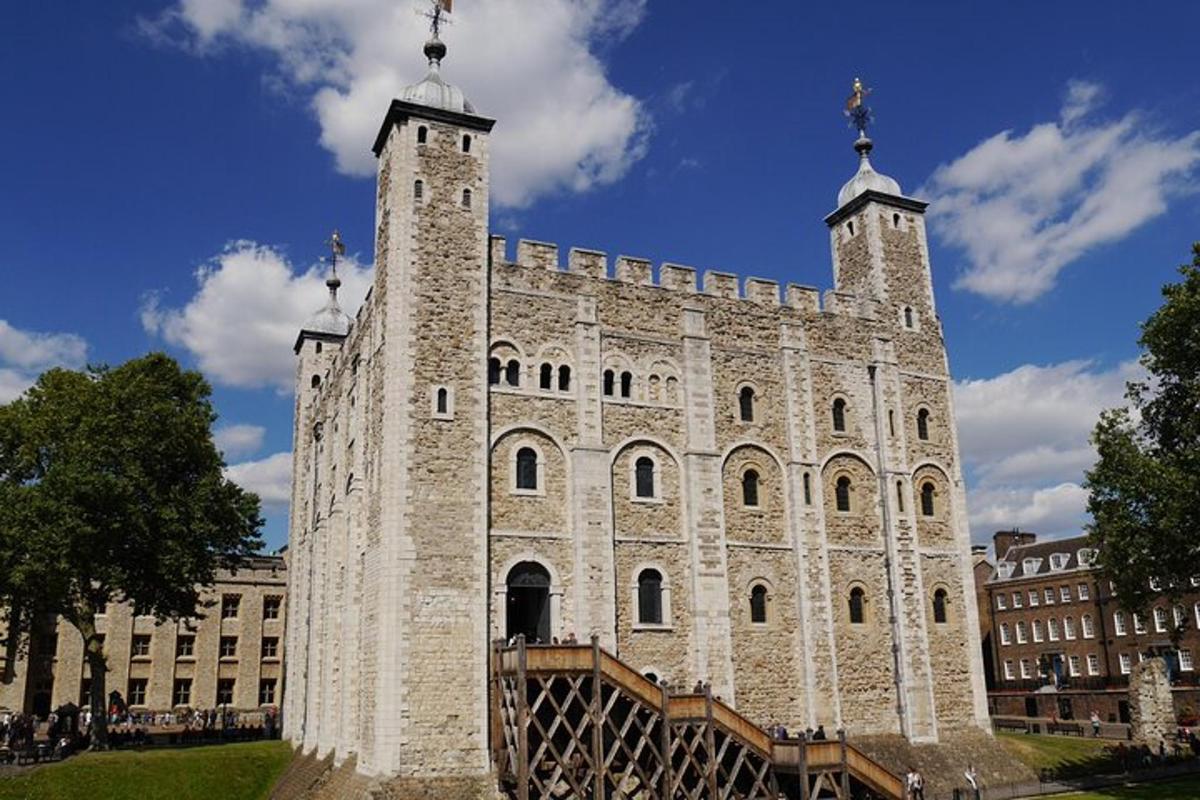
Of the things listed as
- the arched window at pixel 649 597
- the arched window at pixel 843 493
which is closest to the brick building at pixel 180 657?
the arched window at pixel 649 597

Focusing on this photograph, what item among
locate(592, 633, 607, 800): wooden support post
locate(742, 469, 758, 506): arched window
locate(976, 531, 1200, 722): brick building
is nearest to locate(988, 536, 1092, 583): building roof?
locate(976, 531, 1200, 722): brick building

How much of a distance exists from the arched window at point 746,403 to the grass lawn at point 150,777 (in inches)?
735

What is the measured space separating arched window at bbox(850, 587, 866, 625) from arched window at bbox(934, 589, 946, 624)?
2.86 m

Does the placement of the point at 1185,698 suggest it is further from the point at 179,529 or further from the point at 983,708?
the point at 179,529

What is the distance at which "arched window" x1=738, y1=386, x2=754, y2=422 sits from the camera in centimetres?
3153

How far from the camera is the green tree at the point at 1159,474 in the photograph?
25969mm

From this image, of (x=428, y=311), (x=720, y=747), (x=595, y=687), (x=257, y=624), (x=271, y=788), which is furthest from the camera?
(x=257, y=624)

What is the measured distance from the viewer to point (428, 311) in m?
27.2

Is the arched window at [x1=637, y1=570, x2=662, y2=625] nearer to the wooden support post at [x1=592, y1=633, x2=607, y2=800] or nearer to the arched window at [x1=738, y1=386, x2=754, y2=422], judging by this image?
the wooden support post at [x1=592, y1=633, x2=607, y2=800]

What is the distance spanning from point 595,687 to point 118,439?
65.7ft

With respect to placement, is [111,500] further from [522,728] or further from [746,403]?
[746,403]

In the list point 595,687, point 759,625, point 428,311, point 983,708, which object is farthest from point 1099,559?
point 428,311

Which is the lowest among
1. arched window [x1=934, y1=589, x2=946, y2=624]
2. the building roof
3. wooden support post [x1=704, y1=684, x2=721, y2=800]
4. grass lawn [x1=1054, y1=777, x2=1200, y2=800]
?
grass lawn [x1=1054, y1=777, x2=1200, y2=800]

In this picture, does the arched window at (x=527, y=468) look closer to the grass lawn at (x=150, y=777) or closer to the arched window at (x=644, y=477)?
the arched window at (x=644, y=477)
